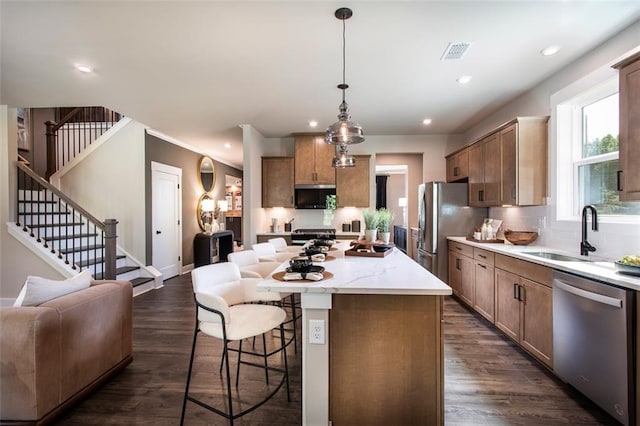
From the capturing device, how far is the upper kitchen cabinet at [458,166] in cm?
454

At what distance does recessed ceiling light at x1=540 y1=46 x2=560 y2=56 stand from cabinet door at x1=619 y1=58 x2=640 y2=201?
0.77 m

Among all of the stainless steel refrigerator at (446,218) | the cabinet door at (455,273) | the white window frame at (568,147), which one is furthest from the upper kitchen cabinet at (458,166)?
the white window frame at (568,147)

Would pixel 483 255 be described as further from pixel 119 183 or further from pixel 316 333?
pixel 119 183

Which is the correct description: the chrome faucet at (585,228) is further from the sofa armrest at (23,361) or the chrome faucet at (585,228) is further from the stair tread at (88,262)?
the stair tread at (88,262)

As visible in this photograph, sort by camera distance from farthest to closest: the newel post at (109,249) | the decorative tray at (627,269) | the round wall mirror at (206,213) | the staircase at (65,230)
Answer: the round wall mirror at (206,213), the staircase at (65,230), the newel post at (109,249), the decorative tray at (627,269)

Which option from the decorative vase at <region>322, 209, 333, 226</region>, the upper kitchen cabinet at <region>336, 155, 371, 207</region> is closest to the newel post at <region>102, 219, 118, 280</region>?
the decorative vase at <region>322, 209, 333, 226</region>

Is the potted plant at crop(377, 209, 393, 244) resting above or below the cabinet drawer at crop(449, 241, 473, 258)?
above

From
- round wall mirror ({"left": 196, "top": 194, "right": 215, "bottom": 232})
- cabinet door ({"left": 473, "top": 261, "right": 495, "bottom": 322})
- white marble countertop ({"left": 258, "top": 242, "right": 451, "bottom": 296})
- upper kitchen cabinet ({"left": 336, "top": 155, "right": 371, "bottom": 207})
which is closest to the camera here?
white marble countertop ({"left": 258, "top": 242, "right": 451, "bottom": 296})

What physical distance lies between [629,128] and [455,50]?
1427 millimetres

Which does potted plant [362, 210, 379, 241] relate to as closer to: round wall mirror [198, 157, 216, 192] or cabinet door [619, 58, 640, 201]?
cabinet door [619, 58, 640, 201]

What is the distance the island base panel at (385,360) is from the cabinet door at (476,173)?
10.1 feet

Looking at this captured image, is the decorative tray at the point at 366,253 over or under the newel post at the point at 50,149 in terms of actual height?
under

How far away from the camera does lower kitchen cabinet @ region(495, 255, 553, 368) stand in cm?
235

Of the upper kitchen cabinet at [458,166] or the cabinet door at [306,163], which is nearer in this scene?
the upper kitchen cabinet at [458,166]
